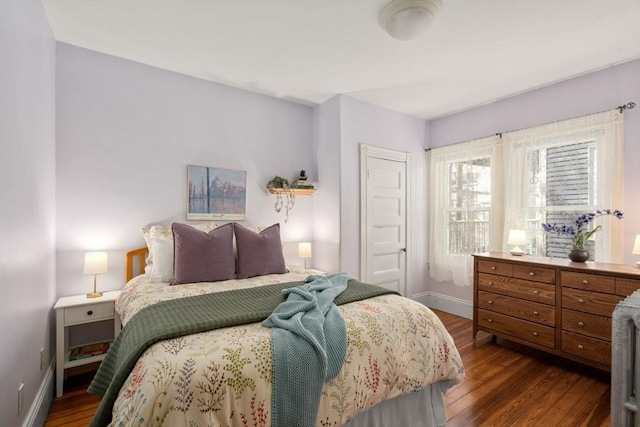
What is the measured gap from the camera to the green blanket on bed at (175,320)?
1.24m

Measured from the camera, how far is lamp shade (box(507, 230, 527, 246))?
3.10 meters

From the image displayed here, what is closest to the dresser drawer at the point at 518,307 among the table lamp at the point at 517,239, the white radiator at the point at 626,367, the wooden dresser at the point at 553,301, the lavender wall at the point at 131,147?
the wooden dresser at the point at 553,301

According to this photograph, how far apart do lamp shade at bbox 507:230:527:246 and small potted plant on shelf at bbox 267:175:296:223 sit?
93.3 inches

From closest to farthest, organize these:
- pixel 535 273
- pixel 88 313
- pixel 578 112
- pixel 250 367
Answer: pixel 250 367, pixel 88 313, pixel 535 273, pixel 578 112

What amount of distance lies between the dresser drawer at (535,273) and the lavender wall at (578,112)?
2.25 ft

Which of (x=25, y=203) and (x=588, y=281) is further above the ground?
(x=25, y=203)

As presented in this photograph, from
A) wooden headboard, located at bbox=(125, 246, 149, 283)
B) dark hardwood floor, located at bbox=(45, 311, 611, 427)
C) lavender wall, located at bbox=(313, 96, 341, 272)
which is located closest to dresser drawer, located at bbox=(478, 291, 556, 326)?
dark hardwood floor, located at bbox=(45, 311, 611, 427)

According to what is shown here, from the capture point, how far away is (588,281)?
244 cm

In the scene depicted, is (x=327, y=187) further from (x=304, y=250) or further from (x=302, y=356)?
(x=302, y=356)

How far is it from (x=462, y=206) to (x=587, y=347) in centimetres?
197

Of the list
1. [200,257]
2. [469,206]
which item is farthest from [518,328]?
[200,257]

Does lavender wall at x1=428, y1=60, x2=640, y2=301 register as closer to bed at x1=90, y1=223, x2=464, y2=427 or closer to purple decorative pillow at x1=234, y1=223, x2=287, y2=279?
bed at x1=90, y1=223, x2=464, y2=427

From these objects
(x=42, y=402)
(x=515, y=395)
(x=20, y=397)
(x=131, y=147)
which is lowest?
(x=515, y=395)

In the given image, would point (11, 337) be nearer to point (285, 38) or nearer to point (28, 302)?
point (28, 302)
